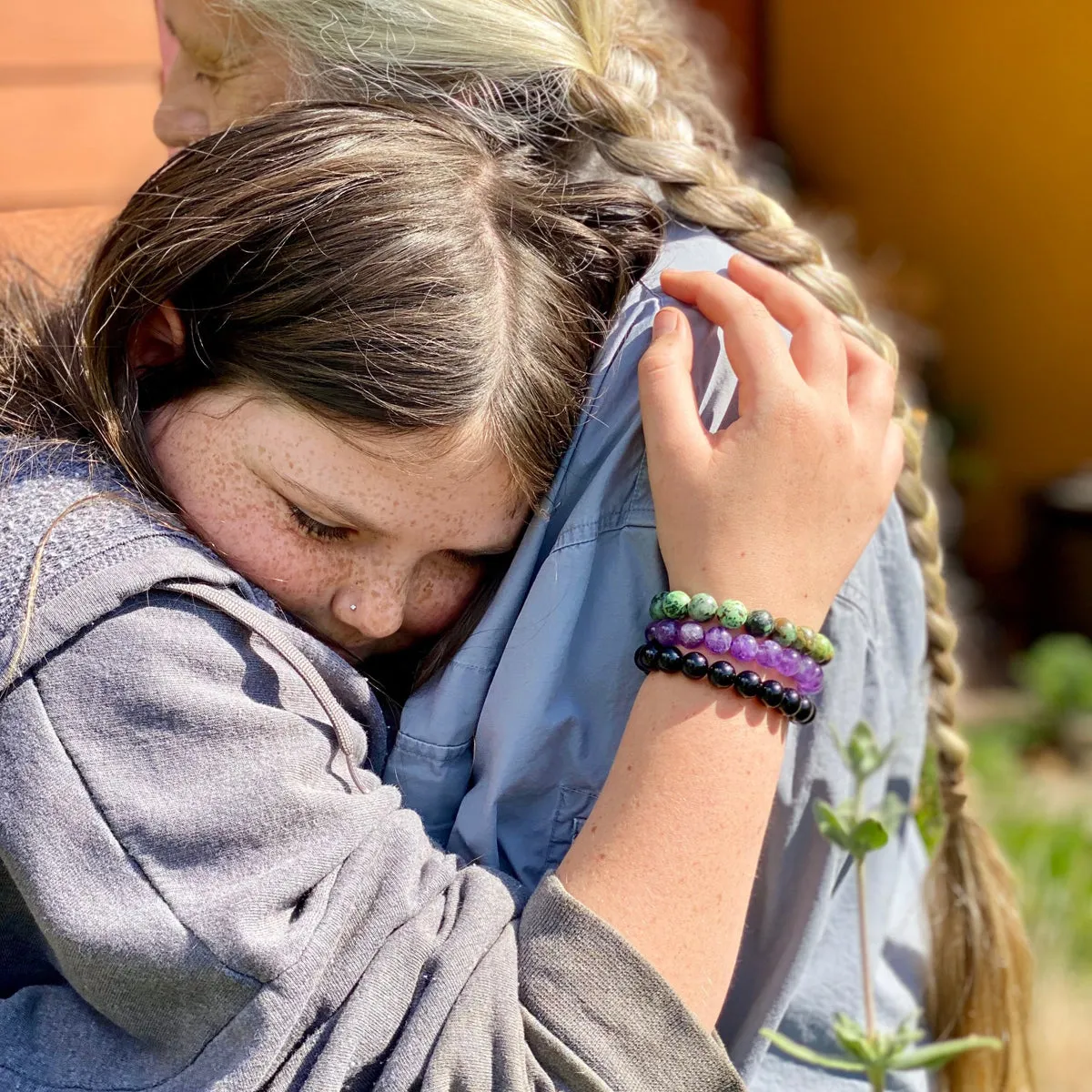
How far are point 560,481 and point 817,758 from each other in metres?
0.43

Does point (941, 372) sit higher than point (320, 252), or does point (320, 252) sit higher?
point (941, 372)

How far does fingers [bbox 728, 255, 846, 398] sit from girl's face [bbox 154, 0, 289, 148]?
0.60 metres

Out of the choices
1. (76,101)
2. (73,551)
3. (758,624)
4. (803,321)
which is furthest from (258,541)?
(76,101)

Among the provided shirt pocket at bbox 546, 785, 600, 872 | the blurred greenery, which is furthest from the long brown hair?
the blurred greenery

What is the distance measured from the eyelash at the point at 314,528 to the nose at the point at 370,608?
6 cm

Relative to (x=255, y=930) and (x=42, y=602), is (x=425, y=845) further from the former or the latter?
(x=42, y=602)

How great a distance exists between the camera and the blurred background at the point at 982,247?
5188mm

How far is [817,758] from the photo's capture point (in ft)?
4.65

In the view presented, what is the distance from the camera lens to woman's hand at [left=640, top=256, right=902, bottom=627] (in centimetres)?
127

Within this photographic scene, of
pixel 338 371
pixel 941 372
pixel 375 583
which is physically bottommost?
pixel 375 583

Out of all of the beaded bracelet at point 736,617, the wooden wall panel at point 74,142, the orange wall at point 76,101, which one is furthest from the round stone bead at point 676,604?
the wooden wall panel at point 74,142

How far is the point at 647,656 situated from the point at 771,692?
127mm

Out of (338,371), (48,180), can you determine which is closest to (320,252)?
(338,371)

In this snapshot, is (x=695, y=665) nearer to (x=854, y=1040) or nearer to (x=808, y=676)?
(x=808, y=676)
